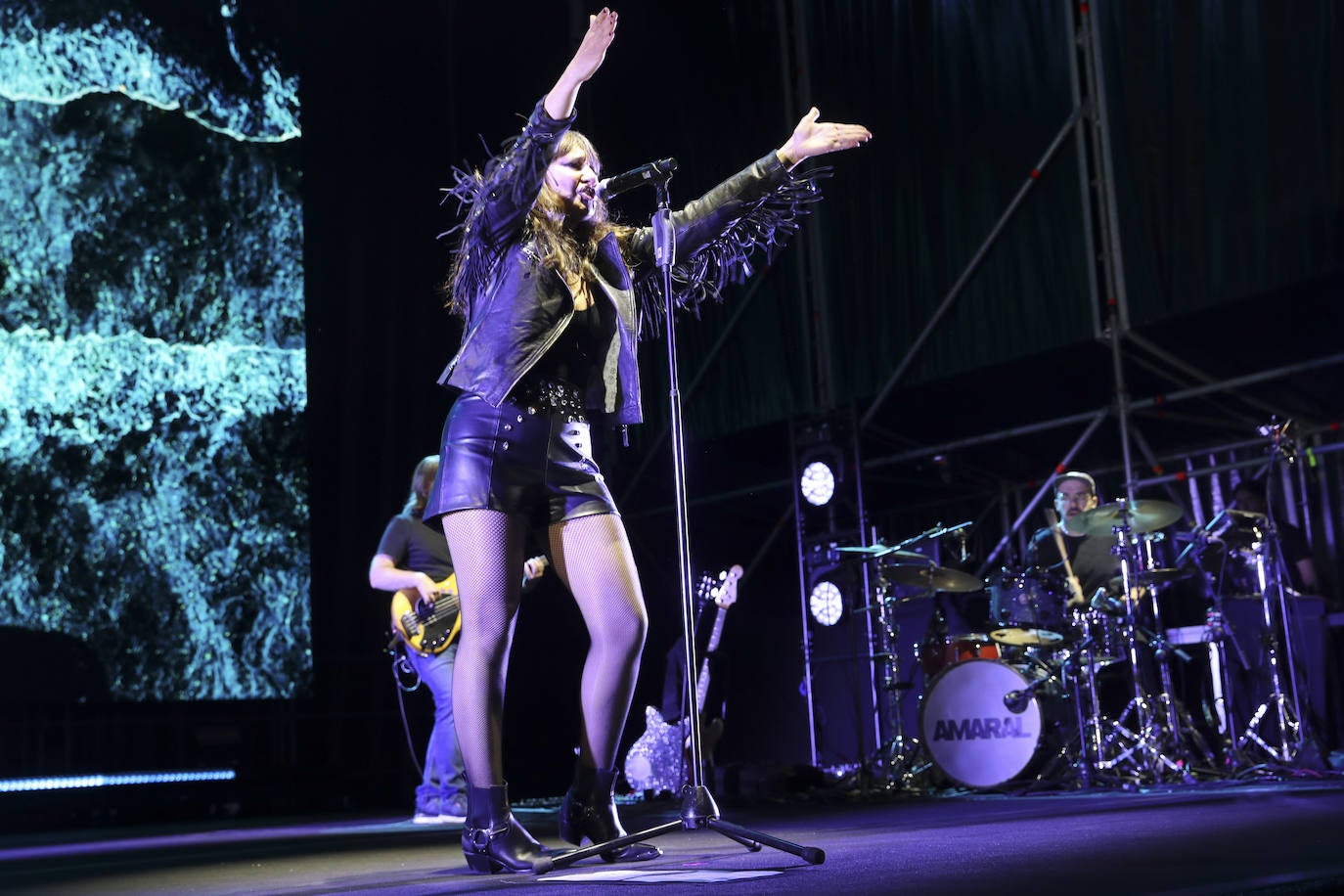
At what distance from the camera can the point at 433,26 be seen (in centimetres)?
877

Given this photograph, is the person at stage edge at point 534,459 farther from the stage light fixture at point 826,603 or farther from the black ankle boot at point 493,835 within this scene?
the stage light fixture at point 826,603

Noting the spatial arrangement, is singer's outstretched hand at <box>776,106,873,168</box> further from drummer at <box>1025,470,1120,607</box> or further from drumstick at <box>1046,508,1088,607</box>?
drummer at <box>1025,470,1120,607</box>

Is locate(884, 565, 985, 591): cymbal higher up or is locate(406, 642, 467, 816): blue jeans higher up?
locate(884, 565, 985, 591): cymbal

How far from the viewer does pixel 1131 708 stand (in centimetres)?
624

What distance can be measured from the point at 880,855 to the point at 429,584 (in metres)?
2.96

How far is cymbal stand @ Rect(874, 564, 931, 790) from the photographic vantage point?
680 centimetres

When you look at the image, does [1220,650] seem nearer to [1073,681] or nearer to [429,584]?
[1073,681]

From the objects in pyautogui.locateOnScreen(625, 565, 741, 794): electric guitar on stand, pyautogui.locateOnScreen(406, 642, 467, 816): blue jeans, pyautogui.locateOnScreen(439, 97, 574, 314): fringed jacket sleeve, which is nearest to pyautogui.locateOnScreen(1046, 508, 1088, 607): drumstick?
pyautogui.locateOnScreen(625, 565, 741, 794): electric guitar on stand

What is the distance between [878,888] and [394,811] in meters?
5.18

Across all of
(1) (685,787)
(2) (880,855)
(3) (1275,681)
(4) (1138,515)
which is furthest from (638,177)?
(3) (1275,681)

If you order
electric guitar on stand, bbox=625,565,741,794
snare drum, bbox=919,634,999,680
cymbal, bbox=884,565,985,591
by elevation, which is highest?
cymbal, bbox=884,565,985,591

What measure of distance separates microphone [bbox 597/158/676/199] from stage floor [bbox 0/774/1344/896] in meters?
1.24

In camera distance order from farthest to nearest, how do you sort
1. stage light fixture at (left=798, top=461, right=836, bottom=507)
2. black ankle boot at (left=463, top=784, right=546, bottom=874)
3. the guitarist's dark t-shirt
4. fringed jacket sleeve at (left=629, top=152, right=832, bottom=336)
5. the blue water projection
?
1. stage light fixture at (left=798, top=461, right=836, bottom=507)
2. the blue water projection
3. the guitarist's dark t-shirt
4. fringed jacket sleeve at (left=629, top=152, right=832, bottom=336)
5. black ankle boot at (left=463, top=784, right=546, bottom=874)

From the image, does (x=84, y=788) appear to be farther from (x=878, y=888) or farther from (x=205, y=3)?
(x=878, y=888)
